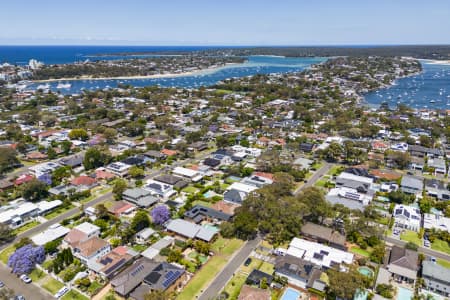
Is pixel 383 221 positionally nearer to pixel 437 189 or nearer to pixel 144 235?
pixel 437 189

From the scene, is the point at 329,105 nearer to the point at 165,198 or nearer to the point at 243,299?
the point at 165,198

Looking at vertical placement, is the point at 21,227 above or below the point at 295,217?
below

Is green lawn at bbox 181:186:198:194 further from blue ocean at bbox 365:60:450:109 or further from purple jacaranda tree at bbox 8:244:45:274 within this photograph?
blue ocean at bbox 365:60:450:109

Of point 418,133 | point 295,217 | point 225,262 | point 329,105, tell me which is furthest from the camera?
point 329,105

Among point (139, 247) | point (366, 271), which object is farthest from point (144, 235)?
point (366, 271)

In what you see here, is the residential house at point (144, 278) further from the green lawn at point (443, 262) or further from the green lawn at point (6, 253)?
the green lawn at point (443, 262)

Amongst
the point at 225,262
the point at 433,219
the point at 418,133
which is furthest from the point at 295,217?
the point at 418,133
